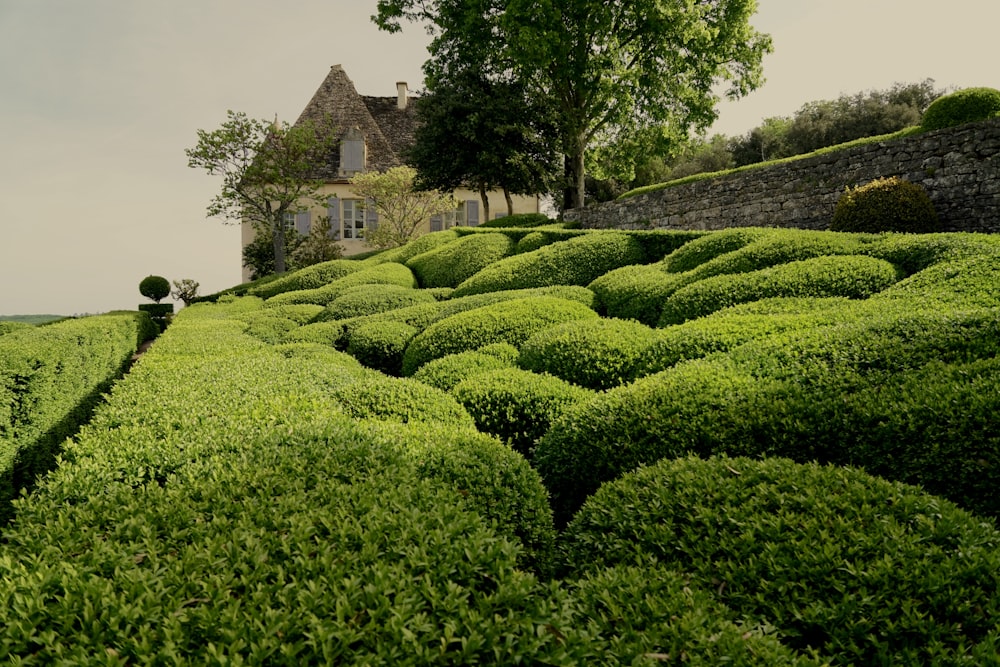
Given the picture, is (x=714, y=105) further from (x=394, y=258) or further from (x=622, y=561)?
(x=622, y=561)

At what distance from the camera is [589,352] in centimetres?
679

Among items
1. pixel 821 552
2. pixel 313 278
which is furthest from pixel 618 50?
pixel 821 552

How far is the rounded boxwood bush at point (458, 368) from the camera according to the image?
667cm

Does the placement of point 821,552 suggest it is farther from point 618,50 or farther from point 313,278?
point 618,50

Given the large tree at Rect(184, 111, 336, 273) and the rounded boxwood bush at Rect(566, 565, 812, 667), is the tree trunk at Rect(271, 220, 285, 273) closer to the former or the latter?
the large tree at Rect(184, 111, 336, 273)

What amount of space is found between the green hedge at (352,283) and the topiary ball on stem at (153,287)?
68.5ft

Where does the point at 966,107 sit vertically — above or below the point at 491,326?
above

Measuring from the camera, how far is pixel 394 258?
20234 millimetres

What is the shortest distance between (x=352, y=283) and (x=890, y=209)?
41.7 feet

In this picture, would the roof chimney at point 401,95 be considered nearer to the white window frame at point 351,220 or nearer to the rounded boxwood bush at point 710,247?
the white window frame at point 351,220

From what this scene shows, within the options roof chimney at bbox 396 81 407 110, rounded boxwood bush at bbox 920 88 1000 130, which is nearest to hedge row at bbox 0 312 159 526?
rounded boxwood bush at bbox 920 88 1000 130

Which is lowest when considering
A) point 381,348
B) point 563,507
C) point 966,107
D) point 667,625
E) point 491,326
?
point 563,507

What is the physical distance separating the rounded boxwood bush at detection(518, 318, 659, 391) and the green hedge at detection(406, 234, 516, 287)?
8.76 meters

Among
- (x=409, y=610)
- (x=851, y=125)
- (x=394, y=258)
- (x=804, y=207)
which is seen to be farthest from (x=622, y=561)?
(x=851, y=125)
